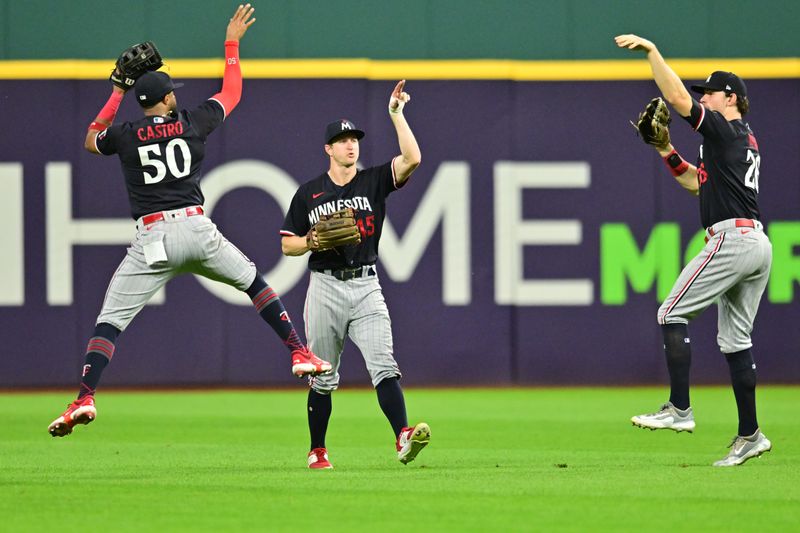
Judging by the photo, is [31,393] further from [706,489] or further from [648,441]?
[706,489]

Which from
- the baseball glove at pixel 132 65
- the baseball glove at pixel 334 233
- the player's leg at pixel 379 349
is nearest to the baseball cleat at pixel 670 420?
the player's leg at pixel 379 349

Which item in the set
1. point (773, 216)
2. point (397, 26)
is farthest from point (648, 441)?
point (397, 26)

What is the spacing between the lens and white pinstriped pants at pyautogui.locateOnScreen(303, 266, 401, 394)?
825cm

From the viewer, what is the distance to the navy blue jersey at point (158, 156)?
831 centimetres

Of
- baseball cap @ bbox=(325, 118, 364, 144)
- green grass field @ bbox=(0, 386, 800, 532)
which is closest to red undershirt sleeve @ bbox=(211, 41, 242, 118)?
baseball cap @ bbox=(325, 118, 364, 144)

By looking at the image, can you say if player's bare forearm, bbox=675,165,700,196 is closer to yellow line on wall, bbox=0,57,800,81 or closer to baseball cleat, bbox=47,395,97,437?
baseball cleat, bbox=47,395,97,437

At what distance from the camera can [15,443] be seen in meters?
9.96

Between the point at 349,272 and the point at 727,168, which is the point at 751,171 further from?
the point at 349,272

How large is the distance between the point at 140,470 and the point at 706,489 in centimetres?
336

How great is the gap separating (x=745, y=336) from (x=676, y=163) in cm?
123

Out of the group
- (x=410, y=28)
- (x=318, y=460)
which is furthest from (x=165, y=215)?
(x=410, y=28)

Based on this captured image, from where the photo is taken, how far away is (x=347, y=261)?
8297 millimetres

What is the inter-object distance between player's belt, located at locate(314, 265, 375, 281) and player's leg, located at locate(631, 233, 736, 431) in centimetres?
183

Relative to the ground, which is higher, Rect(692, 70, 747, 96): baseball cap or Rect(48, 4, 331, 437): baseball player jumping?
Rect(692, 70, 747, 96): baseball cap
